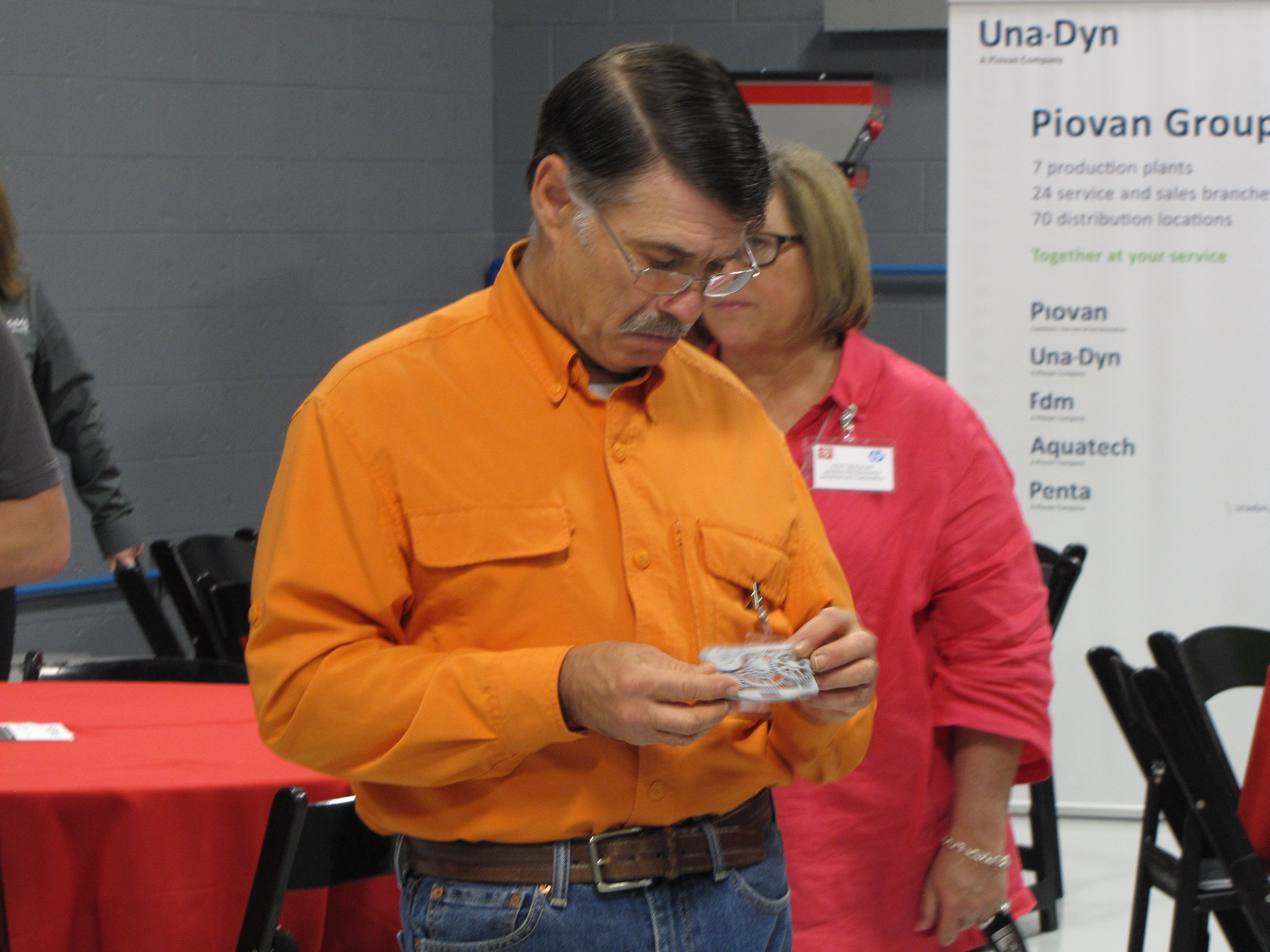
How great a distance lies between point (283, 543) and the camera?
1.09 metres

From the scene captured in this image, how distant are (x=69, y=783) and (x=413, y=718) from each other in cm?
96

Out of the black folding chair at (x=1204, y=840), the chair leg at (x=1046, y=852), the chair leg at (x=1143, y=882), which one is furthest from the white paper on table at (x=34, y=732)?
the chair leg at (x=1046, y=852)

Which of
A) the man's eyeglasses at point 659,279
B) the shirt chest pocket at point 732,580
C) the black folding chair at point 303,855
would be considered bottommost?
the black folding chair at point 303,855

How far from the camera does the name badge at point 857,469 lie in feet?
5.87

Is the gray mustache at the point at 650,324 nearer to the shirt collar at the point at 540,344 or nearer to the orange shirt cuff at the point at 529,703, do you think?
the shirt collar at the point at 540,344

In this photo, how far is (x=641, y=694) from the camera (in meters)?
1.02

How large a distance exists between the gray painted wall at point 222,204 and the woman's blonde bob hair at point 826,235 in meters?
2.85

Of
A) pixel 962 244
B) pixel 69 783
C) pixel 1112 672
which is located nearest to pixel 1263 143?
pixel 962 244

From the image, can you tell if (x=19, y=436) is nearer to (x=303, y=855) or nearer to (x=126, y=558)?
(x=303, y=855)

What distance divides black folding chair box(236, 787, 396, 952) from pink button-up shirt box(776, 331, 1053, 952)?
1.78ft

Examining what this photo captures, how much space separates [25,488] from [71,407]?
1789 mm

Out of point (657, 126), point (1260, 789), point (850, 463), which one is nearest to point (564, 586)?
point (657, 126)

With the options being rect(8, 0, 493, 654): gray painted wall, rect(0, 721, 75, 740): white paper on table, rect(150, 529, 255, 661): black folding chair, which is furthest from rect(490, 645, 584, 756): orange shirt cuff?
rect(8, 0, 493, 654): gray painted wall

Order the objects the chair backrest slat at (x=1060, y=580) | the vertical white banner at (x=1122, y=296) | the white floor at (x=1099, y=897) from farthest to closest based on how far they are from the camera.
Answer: the vertical white banner at (x=1122, y=296), the white floor at (x=1099, y=897), the chair backrest slat at (x=1060, y=580)
